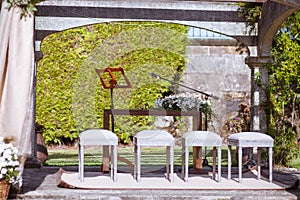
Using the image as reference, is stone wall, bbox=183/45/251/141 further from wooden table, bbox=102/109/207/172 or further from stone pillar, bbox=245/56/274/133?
wooden table, bbox=102/109/207/172

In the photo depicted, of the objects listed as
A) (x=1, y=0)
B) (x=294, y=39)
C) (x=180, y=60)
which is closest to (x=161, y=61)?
(x=180, y=60)

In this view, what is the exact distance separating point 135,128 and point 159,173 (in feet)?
11.8

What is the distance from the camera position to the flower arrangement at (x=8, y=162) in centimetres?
422

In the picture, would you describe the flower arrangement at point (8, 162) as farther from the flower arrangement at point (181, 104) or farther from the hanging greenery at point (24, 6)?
the flower arrangement at point (181, 104)

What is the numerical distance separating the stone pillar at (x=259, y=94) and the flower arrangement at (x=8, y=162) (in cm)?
371

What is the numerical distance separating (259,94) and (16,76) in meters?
3.79

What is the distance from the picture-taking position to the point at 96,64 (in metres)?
8.87

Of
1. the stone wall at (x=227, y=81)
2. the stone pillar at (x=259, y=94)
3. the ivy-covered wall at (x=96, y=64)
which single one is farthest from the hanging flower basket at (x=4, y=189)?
the stone wall at (x=227, y=81)

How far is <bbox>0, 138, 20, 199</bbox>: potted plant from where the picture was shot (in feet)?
13.9

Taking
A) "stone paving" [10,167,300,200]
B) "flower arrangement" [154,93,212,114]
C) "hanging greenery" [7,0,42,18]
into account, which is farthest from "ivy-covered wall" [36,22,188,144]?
"hanging greenery" [7,0,42,18]

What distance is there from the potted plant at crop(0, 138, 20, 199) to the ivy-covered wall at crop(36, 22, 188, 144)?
4.64m

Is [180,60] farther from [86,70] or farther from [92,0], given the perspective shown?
[92,0]

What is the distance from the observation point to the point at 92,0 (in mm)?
6711

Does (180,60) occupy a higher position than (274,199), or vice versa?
(180,60)
